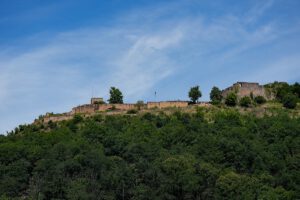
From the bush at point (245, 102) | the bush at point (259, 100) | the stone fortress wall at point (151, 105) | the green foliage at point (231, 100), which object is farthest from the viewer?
the bush at point (259, 100)

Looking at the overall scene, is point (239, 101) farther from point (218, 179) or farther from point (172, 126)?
point (218, 179)

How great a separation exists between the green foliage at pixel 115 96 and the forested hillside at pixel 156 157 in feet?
26.5

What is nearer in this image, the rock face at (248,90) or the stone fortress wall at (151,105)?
the stone fortress wall at (151,105)

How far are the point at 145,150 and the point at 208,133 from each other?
11.1 metres

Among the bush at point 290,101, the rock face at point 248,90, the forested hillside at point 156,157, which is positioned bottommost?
the forested hillside at point 156,157

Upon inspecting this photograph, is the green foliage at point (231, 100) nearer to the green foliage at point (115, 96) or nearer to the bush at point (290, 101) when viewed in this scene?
the bush at point (290, 101)

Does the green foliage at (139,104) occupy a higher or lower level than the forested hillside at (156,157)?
higher

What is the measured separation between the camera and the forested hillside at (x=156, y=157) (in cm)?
8312

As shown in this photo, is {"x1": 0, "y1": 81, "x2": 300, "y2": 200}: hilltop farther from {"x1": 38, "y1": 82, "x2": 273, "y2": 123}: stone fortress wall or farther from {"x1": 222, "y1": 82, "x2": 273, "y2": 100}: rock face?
{"x1": 222, "y1": 82, "x2": 273, "y2": 100}: rock face

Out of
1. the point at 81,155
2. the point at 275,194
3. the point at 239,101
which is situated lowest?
the point at 275,194

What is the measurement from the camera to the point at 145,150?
96000 mm

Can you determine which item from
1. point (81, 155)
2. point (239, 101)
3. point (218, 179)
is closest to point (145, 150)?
point (81, 155)

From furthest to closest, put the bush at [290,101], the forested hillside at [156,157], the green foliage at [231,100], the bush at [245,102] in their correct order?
the green foliage at [231,100] → the bush at [245,102] → the bush at [290,101] → the forested hillside at [156,157]

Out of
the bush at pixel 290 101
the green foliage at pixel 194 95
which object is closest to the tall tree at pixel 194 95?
the green foliage at pixel 194 95
